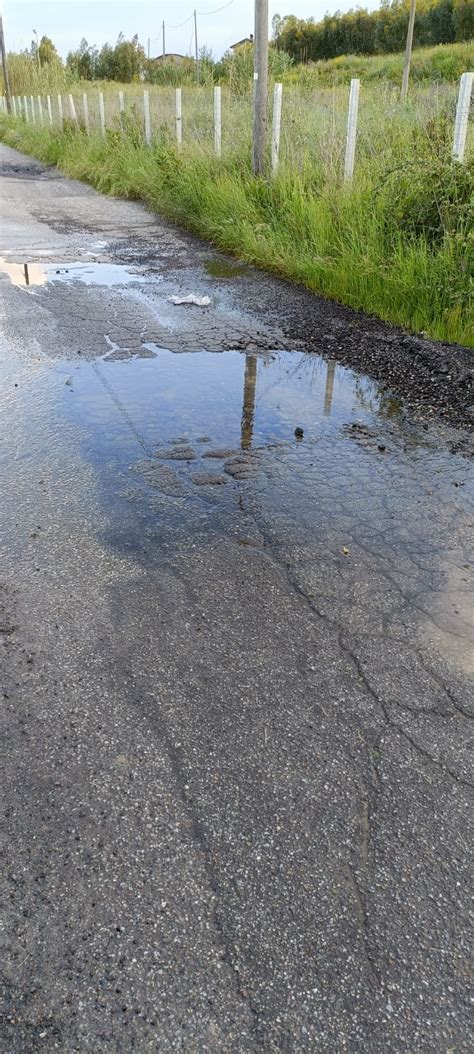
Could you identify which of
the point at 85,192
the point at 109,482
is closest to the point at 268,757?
the point at 109,482

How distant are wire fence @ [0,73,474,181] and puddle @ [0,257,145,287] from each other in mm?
2701

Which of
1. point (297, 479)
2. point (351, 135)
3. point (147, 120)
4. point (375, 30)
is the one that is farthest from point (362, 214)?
point (375, 30)

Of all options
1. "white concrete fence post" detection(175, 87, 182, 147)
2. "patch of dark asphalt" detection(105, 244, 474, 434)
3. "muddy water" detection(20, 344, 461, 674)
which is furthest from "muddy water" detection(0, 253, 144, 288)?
"white concrete fence post" detection(175, 87, 182, 147)

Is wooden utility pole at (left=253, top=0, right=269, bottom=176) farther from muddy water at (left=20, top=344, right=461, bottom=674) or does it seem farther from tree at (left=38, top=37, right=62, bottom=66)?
tree at (left=38, top=37, right=62, bottom=66)

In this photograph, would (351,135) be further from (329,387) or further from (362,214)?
(329,387)

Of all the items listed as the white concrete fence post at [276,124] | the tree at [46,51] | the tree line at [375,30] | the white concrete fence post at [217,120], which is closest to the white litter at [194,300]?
the white concrete fence post at [276,124]

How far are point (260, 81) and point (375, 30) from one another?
53.6m

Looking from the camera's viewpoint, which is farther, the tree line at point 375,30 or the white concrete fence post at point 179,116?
the tree line at point 375,30

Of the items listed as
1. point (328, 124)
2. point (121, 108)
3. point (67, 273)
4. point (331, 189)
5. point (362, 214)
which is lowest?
point (67, 273)

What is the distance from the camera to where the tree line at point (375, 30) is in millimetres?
48594

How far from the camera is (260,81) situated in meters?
10.8

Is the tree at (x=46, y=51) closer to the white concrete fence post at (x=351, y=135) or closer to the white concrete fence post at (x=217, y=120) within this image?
the white concrete fence post at (x=217, y=120)

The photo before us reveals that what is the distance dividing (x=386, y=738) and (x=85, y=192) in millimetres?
16902

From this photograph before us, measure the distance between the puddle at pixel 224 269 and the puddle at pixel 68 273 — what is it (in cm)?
84
